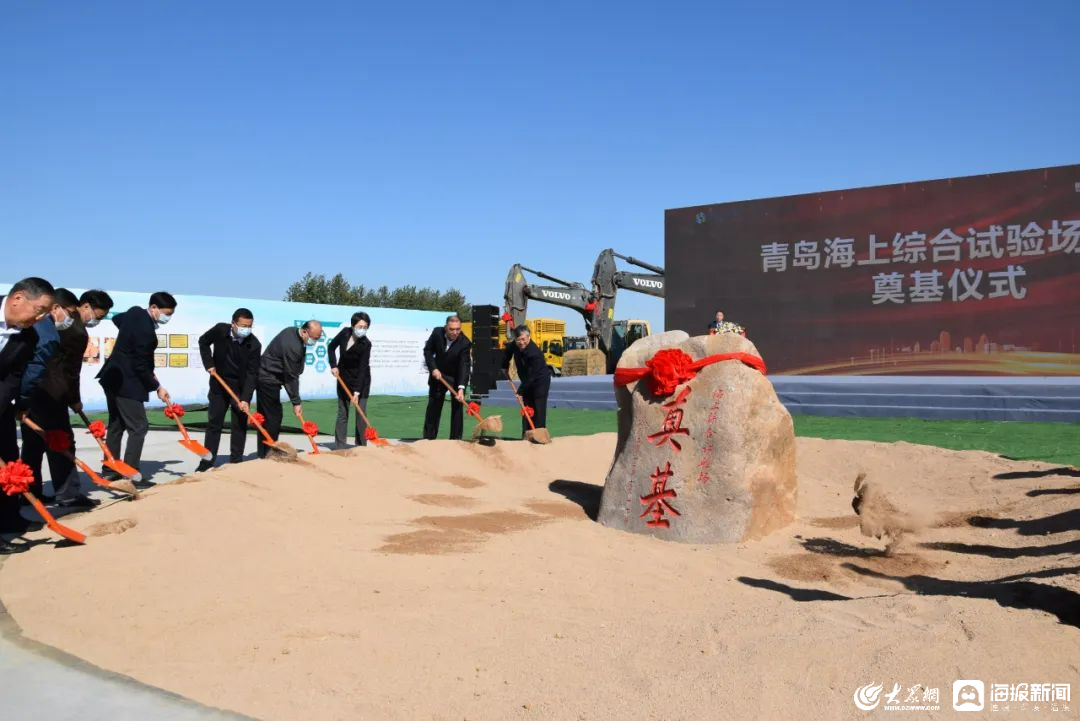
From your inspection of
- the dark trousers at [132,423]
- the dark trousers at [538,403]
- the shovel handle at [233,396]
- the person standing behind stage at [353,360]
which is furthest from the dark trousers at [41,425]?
the dark trousers at [538,403]

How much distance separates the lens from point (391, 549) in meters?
4.89

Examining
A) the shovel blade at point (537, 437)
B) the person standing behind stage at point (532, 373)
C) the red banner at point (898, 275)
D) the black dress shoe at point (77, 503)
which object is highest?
the red banner at point (898, 275)

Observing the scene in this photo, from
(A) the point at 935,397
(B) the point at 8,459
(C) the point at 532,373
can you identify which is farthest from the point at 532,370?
(A) the point at 935,397

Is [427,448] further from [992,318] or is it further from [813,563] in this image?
[992,318]

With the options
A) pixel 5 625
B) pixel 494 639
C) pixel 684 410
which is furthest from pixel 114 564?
pixel 684 410

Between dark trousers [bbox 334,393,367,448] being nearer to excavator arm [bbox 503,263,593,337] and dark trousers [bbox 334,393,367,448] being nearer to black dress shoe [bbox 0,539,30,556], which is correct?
black dress shoe [bbox 0,539,30,556]

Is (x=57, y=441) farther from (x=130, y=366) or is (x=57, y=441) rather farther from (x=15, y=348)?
(x=130, y=366)

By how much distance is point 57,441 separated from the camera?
5832 millimetres

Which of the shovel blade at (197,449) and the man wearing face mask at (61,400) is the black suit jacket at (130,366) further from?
the shovel blade at (197,449)

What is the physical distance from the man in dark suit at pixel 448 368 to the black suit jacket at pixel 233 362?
2.03 m

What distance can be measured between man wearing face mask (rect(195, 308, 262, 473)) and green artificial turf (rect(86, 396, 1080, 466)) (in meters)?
4.08

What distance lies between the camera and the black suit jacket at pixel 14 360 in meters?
4.95

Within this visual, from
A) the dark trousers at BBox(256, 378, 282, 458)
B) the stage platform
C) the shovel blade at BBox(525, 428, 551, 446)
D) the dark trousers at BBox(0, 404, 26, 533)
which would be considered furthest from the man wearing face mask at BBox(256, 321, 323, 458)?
the stage platform

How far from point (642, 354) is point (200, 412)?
12116 mm
